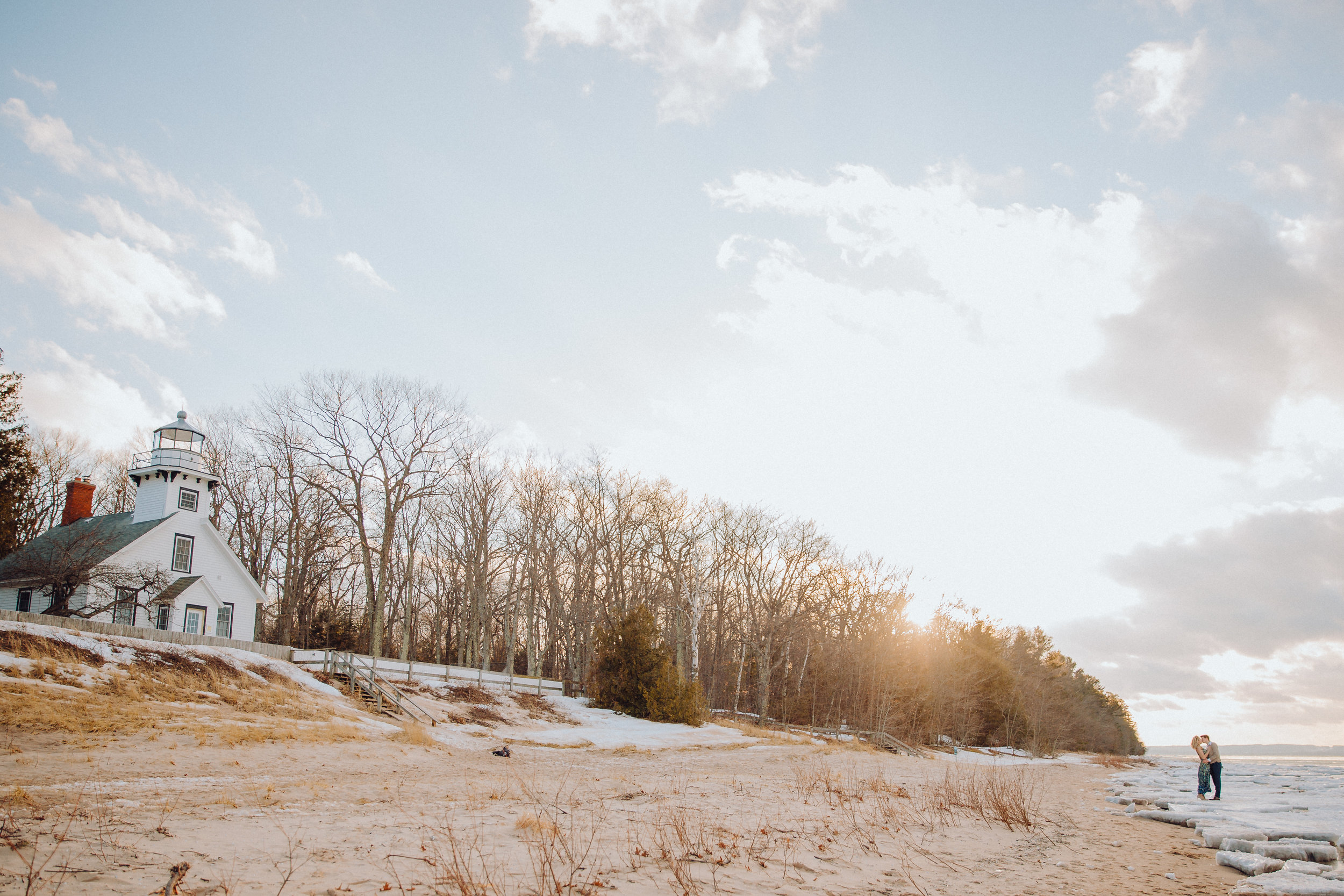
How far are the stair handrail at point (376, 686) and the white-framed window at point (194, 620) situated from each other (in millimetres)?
9250

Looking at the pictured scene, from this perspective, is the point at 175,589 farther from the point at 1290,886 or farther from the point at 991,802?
the point at 1290,886

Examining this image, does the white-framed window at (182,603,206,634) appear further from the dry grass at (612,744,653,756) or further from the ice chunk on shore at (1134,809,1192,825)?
the ice chunk on shore at (1134,809,1192,825)

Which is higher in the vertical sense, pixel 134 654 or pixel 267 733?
pixel 134 654

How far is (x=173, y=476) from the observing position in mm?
34688

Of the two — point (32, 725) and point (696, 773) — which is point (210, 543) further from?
point (696, 773)

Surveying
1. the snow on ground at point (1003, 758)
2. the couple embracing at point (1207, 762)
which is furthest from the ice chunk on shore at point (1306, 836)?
the snow on ground at point (1003, 758)

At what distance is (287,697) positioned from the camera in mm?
22141

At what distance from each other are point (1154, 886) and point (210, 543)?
37.9 metres

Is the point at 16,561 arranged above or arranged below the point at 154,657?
above

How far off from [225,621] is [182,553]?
368 cm

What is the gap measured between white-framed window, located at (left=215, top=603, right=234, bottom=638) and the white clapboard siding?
24.1 ft

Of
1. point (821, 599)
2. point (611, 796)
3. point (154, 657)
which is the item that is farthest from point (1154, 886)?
point (821, 599)

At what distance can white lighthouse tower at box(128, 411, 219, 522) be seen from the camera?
3444 cm

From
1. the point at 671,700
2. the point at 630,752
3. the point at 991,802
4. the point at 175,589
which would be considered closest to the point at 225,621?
the point at 175,589
